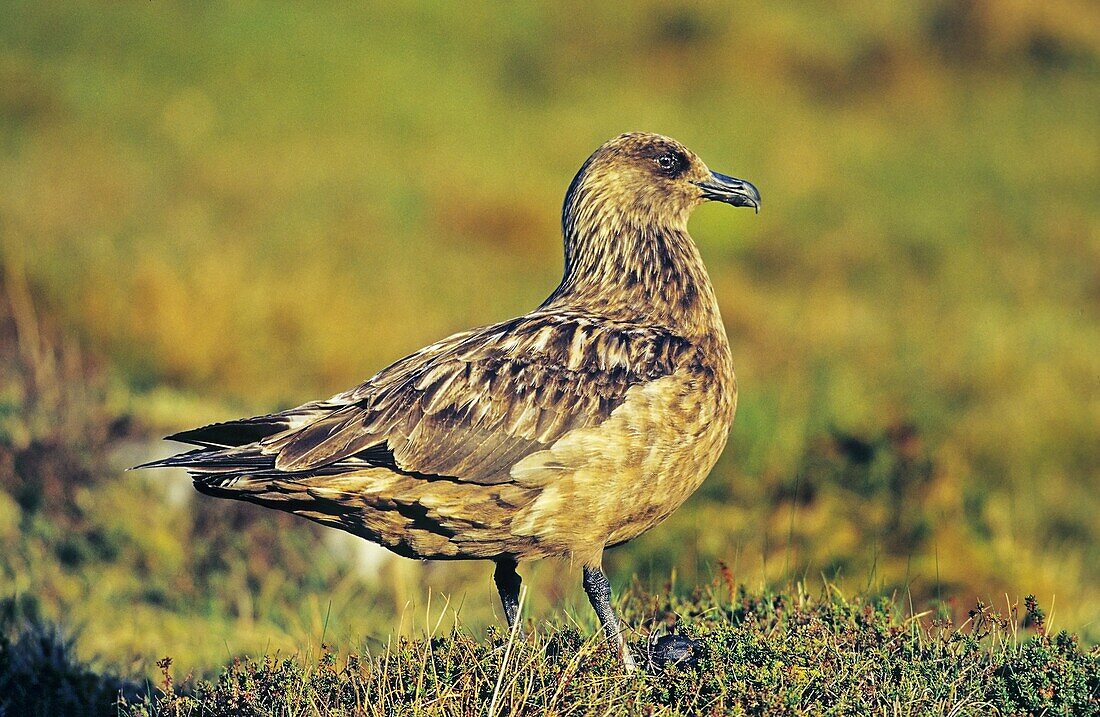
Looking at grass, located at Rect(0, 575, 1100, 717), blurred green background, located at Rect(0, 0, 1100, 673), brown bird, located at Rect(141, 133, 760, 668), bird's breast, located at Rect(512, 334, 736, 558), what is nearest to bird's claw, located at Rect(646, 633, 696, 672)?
grass, located at Rect(0, 575, 1100, 717)

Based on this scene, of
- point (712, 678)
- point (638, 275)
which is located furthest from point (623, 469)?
point (638, 275)

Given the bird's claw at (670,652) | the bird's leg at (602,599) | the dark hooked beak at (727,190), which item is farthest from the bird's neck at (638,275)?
the bird's claw at (670,652)

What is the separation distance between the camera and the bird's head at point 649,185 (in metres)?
6.00

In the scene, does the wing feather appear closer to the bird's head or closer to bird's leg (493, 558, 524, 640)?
bird's leg (493, 558, 524, 640)

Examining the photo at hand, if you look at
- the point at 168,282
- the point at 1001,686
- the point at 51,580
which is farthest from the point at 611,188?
the point at 168,282

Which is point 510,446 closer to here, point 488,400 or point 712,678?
point 488,400

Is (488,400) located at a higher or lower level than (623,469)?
higher

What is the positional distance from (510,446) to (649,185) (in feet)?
5.03

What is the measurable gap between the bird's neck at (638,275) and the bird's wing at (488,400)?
0.22 metres

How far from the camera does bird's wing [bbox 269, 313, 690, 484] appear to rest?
5000 mm

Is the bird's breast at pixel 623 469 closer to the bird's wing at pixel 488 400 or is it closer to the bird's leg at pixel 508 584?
Result: the bird's wing at pixel 488 400

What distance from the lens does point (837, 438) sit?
9.08m

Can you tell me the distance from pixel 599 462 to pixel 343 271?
376 inches

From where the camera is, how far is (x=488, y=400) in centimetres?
519
